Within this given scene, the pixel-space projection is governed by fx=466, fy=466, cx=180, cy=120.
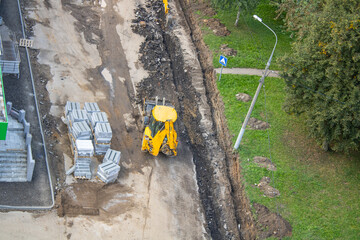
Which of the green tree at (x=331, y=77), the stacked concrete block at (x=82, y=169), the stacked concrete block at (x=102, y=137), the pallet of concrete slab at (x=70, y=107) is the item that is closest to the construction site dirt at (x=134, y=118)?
the stacked concrete block at (x=82, y=169)

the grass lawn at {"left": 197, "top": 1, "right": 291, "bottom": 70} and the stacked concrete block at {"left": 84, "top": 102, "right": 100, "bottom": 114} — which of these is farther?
the grass lawn at {"left": 197, "top": 1, "right": 291, "bottom": 70}

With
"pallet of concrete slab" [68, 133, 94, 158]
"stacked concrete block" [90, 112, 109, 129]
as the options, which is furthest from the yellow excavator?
"pallet of concrete slab" [68, 133, 94, 158]

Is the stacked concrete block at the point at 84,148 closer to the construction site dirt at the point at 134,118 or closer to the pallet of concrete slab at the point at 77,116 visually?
the construction site dirt at the point at 134,118

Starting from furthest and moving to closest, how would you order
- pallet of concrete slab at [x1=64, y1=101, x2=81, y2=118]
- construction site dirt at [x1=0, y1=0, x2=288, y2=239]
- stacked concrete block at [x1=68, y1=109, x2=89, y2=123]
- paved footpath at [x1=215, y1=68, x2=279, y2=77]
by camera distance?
1. paved footpath at [x1=215, y1=68, x2=279, y2=77]
2. pallet of concrete slab at [x1=64, y1=101, x2=81, y2=118]
3. stacked concrete block at [x1=68, y1=109, x2=89, y2=123]
4. construction site dirt at [x1=0, y1=0, x2=288, y2=239]

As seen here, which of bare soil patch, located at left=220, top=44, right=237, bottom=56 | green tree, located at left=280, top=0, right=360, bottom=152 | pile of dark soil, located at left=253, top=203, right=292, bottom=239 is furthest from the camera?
bare soil patch, located at left=220, top=44, right=237, bottom=56

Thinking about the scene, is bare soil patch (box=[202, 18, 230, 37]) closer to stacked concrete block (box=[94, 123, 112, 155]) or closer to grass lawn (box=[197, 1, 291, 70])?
grass lawn (box=[197, 1, 291, 70])

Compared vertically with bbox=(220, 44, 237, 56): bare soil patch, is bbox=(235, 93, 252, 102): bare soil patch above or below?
below

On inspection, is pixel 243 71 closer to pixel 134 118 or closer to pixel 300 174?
pixel 134 118

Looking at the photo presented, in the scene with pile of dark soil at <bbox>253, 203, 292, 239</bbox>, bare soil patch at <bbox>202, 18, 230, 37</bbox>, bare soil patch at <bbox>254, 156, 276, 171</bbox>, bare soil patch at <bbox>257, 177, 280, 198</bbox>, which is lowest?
pile of dark soil at <bbox>253, 203, 292, 239</bbox>
